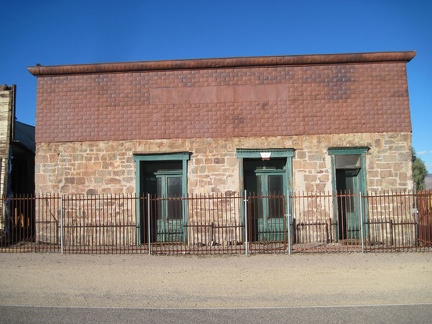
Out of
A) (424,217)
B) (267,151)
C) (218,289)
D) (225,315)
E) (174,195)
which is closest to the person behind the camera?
(225,315)

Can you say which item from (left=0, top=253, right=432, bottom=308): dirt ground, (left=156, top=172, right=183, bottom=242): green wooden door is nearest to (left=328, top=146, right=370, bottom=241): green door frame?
(left=0, top=253, right=432, bottom=308): dirt ground

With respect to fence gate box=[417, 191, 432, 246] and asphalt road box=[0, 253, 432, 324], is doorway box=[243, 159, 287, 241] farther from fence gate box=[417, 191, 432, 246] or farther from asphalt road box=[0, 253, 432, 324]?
fence gate box=[417, 191, 432, 246]

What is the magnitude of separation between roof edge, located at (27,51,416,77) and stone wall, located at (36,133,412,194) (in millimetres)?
2265

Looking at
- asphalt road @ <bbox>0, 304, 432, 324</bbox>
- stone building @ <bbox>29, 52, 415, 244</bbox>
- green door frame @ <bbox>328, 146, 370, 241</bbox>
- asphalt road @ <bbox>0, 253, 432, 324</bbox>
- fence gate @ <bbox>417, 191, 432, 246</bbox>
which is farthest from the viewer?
stone building @ <bbox>29, 52, 415, 244</bbox>

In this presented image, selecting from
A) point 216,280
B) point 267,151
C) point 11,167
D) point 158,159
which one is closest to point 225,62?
point 267,151

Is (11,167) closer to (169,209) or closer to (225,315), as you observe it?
(169,209)

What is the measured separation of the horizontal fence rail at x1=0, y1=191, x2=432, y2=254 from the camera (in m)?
12.1

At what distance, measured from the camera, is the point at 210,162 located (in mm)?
12742

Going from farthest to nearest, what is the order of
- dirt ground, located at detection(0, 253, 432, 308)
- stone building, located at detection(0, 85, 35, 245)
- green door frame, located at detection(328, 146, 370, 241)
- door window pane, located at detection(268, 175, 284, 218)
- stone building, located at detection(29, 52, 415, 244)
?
door window pane, located at detection(268, 175, 284, 218) → stone building, located at detection(0, 85, 35, 245) → stone building, located at detection(29, 52, 415, 244) → green door frame, located at detection(328, 146, 370, 241) → dirt ground, located at detection(0, 253, 432, 308)

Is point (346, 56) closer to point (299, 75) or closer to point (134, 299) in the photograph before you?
point (299, 75)

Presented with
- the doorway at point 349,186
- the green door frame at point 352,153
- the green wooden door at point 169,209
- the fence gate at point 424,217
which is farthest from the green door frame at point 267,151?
the fence gate at point 424,217

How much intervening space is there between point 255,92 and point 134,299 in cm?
776

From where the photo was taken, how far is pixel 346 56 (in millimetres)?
12727

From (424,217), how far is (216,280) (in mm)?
6976
